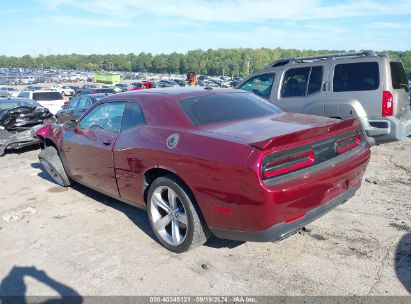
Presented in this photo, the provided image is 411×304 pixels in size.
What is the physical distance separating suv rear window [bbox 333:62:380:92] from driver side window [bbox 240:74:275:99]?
1363mm

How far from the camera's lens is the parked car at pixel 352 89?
6191 millimetres

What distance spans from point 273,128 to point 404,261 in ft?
5.25

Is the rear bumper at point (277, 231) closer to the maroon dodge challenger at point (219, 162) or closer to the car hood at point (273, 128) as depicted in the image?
the maroon dodge challenger at point (219, 162)

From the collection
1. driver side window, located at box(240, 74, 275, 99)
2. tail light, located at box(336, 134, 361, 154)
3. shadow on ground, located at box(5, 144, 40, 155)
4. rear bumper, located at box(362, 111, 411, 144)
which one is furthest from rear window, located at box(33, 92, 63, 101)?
tail light, located at box(336, 134, 361, 154)

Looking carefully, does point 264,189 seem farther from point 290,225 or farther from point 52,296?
point 52,296

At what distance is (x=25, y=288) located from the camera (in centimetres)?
318

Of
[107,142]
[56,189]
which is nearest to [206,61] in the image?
[56,189]

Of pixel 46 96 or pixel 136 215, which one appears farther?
pixel 46 96

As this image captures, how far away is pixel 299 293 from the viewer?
9.58 ft

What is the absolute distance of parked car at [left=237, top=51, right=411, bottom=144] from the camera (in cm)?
619

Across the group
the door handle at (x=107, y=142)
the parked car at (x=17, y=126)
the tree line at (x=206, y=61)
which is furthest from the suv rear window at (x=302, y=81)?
the tree line at (x=206, y=61)

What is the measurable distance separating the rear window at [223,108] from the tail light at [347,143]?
2.96 ft

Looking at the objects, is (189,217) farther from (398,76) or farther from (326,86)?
(398,76)

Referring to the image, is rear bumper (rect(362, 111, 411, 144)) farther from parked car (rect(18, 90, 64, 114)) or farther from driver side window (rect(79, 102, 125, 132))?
parked car (rect(18, 90, 64, 114))
